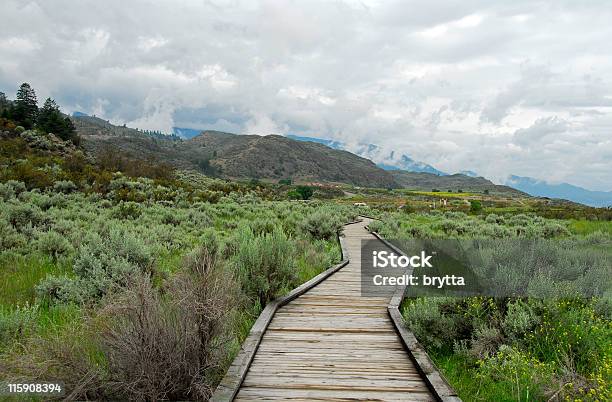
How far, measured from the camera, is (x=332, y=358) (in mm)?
4594

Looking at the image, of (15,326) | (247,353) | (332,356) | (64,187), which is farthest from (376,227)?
(64,187)

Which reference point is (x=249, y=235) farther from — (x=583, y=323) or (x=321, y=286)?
(x=583, y=323)

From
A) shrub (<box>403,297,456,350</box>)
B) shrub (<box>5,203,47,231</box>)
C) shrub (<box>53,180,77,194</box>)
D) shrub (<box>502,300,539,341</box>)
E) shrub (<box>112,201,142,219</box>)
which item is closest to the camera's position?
shrub (<box>502,300,539,341</box>)

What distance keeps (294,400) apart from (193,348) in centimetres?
106

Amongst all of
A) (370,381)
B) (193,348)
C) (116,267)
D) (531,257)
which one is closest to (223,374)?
(193,348)

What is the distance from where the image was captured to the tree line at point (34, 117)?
4382 centimetres

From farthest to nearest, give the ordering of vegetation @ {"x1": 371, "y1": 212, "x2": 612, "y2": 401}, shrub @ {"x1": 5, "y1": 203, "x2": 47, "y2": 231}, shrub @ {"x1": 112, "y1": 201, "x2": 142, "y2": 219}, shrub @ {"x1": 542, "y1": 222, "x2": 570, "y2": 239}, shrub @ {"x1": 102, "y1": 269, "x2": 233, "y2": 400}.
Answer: shrub @ {"x1": 542, "y1": 222, "x2": 570, "y2": 239}, shrub @ {"x1": 112, "y1": 201, "x2": 142, "y2": 219}, shrub @ {"x1": 5, "y1": 203, "x2": 47, "y2": 231}, vegetation @ {"x1": 371, "y1": 212, "x2": 612, "y2": 401}, shrub @ {"x1": 102, "y1": 269, "x2": 233, "y2": 400}

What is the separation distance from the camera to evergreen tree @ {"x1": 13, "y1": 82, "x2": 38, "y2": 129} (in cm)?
4475

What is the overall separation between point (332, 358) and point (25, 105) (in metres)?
59.5

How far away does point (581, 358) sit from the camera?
4387mm

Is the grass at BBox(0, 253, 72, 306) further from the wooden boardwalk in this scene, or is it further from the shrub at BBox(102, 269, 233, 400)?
the wooden boardwalk

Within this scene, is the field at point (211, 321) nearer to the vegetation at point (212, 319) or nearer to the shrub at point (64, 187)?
the vegetation at point (212, 319)

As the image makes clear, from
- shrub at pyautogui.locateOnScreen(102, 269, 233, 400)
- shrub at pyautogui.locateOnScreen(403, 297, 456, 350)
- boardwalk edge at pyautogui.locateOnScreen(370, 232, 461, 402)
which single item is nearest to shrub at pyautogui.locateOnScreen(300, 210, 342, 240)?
boardwalk edge at pyautogui.locateOnScreen(370, 232, 461, 402)

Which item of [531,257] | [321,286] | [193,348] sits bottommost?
[321,286]
